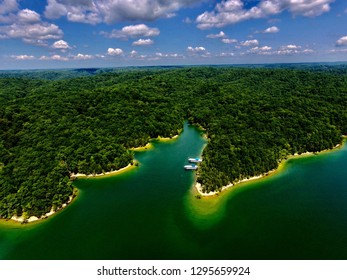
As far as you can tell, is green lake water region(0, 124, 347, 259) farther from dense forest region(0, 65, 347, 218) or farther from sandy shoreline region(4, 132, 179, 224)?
dense forest region(0, 65, 347, 218)

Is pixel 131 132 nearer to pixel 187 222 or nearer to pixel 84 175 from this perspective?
pixel 84 175

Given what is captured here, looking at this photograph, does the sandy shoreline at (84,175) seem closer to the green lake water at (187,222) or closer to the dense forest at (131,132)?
the dense forest at (131,132)

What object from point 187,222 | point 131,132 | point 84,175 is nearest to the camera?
point 187,222

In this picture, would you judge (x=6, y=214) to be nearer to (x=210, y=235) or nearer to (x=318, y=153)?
(x=210, y=235)

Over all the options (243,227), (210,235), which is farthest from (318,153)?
(210,235)

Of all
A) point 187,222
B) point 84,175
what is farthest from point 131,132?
point 187,222

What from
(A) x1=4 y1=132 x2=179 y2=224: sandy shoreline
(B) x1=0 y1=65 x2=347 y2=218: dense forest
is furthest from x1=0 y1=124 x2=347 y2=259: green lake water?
(B) x1=0 y1=65 x2=347 y2=218: dense forest
